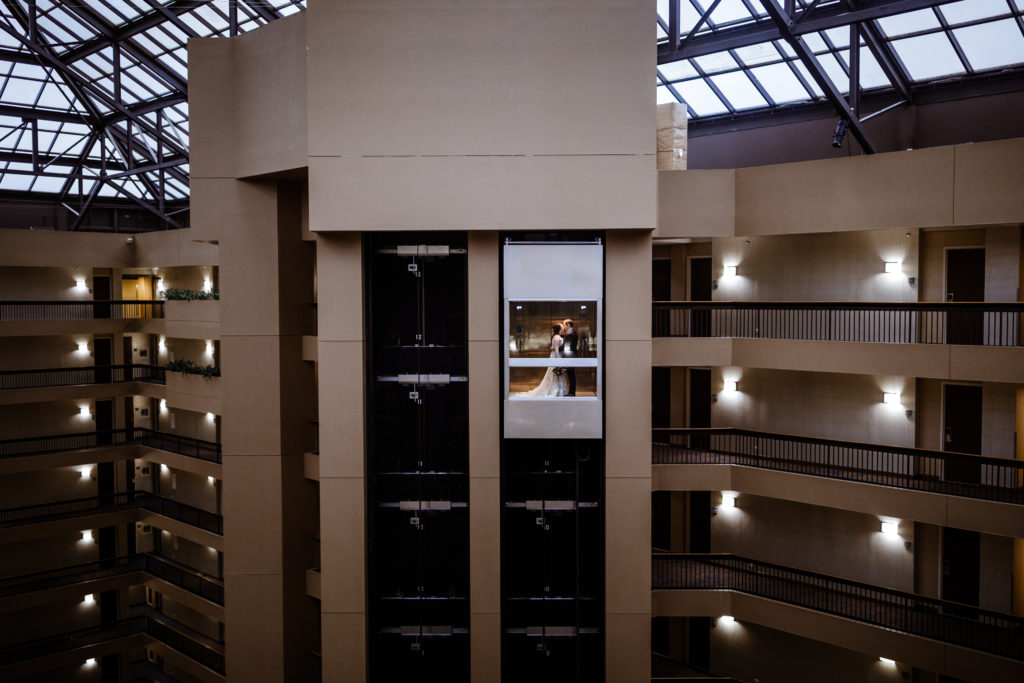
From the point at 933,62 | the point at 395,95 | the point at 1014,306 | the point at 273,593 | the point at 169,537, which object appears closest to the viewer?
the point at 395,95

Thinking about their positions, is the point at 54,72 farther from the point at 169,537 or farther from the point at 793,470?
the point at 793,470

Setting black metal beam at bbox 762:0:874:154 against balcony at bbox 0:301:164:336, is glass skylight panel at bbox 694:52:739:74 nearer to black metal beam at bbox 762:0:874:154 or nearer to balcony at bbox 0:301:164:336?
black metal beam at bbox 762:0:874:154

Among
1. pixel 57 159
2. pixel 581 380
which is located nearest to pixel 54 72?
pixel 57 159

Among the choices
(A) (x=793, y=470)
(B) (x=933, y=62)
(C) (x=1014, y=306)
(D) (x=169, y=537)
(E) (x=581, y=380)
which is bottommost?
(D) (x=169, y=537)

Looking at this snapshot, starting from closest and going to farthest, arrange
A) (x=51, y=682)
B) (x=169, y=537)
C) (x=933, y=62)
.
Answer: (x=933, y=62)
(x=51, y=682)
(x=169, y=537)

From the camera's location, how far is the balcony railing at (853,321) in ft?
49.2

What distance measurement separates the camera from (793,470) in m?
16.5

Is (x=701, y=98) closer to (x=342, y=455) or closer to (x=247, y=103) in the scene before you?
(x=247, y=103)

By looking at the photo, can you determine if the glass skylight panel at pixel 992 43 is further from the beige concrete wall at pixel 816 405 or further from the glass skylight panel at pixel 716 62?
the beige concrete wall at pixel 816 405

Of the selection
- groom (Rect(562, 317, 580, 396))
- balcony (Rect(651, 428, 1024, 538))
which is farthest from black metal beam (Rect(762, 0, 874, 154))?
groom (Rect(562, 317, 580, 396))

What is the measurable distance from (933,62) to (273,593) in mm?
20375

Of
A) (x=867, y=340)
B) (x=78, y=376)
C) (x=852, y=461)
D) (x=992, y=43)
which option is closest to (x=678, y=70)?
(x=992, y=43)

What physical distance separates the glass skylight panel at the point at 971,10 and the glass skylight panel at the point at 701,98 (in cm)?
632

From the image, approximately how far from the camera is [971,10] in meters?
15.4
